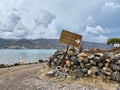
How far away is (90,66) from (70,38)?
9.31ft

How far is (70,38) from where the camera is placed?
50.8 feet

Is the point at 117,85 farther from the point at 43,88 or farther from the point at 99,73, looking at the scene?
the point at 43,88

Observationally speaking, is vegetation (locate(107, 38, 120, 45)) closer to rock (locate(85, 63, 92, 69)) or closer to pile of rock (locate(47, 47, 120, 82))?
pile of rock (locate(47, 47, 120, 82))

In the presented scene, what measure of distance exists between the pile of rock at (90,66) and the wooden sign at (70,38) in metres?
0.62

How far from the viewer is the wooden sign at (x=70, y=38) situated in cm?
1536

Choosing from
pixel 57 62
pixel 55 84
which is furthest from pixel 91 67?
pixel 57 62

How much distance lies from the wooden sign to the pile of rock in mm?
618

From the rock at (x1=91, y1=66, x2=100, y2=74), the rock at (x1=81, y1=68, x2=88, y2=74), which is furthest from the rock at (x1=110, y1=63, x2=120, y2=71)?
the rock at (x1=81, y1=68, x2=88, y2=74)

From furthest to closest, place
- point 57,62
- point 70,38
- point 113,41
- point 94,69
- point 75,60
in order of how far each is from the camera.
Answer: point 113,41
point 57,62
point 70,38
point 75,60
point 94,69

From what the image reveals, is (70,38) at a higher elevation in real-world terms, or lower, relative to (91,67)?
higher

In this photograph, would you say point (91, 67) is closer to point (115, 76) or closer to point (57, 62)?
point (115, 76)

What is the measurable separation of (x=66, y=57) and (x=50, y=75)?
172 centimetres

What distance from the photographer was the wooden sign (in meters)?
15.4

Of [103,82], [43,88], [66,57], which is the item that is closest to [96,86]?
[103,82]
